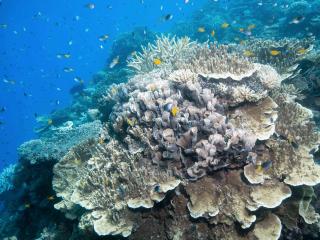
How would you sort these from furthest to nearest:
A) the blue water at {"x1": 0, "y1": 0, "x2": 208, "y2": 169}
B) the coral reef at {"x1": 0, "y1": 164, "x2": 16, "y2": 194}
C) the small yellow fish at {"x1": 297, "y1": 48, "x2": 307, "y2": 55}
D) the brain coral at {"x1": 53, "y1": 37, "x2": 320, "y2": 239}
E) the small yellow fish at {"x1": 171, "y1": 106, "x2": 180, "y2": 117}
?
1. the blue water at {"x1": 0, "y1": 0, "x2": 208, "y2": 169}
2. the coral reef at {"x1": 0, "y1": 164, "x2": 16, "y2": 194}
3. the small yellow fish at {"x1": 297, "y1": 48, "x2": 307, "y2": 55}
4. the small yellow fish at {"x1": 171, "y1": 106, "x2": 180, "y2": 117}
5. the brain coral at {"x1": 53, "y1": 37, "x2": 320, "y2": 239}

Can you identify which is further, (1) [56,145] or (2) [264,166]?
(1) [56,145]

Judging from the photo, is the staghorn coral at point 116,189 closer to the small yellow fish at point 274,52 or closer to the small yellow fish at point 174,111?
the small yellow fish at point 174,111

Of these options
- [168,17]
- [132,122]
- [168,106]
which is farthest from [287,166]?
[168,17]

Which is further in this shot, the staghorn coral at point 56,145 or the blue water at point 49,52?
the blue water at point 49,52

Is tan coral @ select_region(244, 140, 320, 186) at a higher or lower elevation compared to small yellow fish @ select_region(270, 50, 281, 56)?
lower

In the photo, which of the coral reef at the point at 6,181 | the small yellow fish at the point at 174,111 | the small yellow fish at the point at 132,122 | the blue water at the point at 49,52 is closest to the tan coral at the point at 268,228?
the small yellow fish at the point at 174,111

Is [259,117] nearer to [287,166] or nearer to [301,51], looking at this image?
[287,166]

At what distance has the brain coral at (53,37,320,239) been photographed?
411 cm

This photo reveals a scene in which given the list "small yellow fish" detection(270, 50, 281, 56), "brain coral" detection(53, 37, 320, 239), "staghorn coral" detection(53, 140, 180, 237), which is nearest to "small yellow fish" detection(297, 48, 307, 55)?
"small yellow fish" detection(270, 50, 281, 56)

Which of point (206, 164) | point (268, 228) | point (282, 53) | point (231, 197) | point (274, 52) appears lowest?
point (268, 228)

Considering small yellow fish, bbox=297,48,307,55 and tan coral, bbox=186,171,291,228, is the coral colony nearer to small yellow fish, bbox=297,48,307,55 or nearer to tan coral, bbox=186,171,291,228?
tan coral, bbox=186,171,291,228

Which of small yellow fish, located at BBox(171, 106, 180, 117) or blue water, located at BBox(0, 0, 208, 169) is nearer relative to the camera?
small yellow fish, located at BBox(171, 106, 180, 117)

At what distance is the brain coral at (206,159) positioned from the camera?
411cm

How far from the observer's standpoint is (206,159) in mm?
4055
